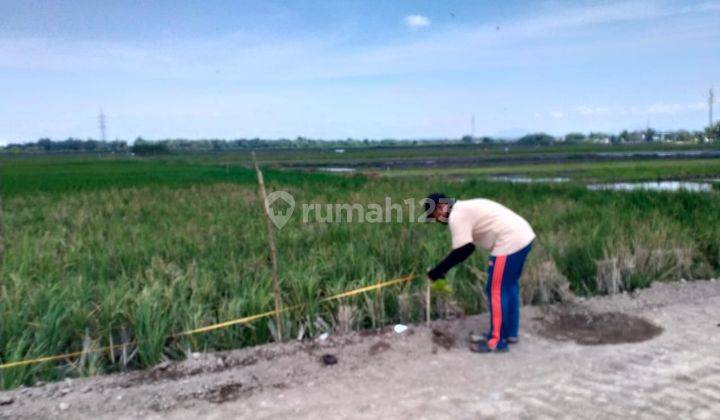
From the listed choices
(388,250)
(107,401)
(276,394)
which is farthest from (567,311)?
(107,401)

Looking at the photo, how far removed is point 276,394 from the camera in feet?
11.6

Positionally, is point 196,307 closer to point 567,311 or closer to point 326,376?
point 326,376

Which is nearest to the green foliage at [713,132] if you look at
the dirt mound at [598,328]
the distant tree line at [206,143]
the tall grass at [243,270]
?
the distant tree line at [206,143]

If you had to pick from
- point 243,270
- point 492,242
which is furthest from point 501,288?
point 243,270

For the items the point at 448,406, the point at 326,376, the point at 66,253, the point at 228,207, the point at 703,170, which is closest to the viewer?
the point at 448,406

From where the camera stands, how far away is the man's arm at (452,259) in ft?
12.8

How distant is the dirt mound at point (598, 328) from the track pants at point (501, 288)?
65 cm

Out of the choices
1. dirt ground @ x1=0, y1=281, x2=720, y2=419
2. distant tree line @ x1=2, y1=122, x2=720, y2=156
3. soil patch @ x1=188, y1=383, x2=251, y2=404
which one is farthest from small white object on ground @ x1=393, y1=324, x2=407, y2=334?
distant tree line @ x1=2, y1=122, x2=720, y2=156

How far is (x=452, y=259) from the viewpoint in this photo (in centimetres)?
394

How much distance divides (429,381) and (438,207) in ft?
3.88

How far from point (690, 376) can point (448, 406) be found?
164 cm

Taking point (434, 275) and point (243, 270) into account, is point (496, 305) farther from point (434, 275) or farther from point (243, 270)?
point (243, 270)

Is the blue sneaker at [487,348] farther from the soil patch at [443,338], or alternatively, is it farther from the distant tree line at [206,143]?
the distant tree line at [206,143]

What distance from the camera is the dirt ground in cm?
326
